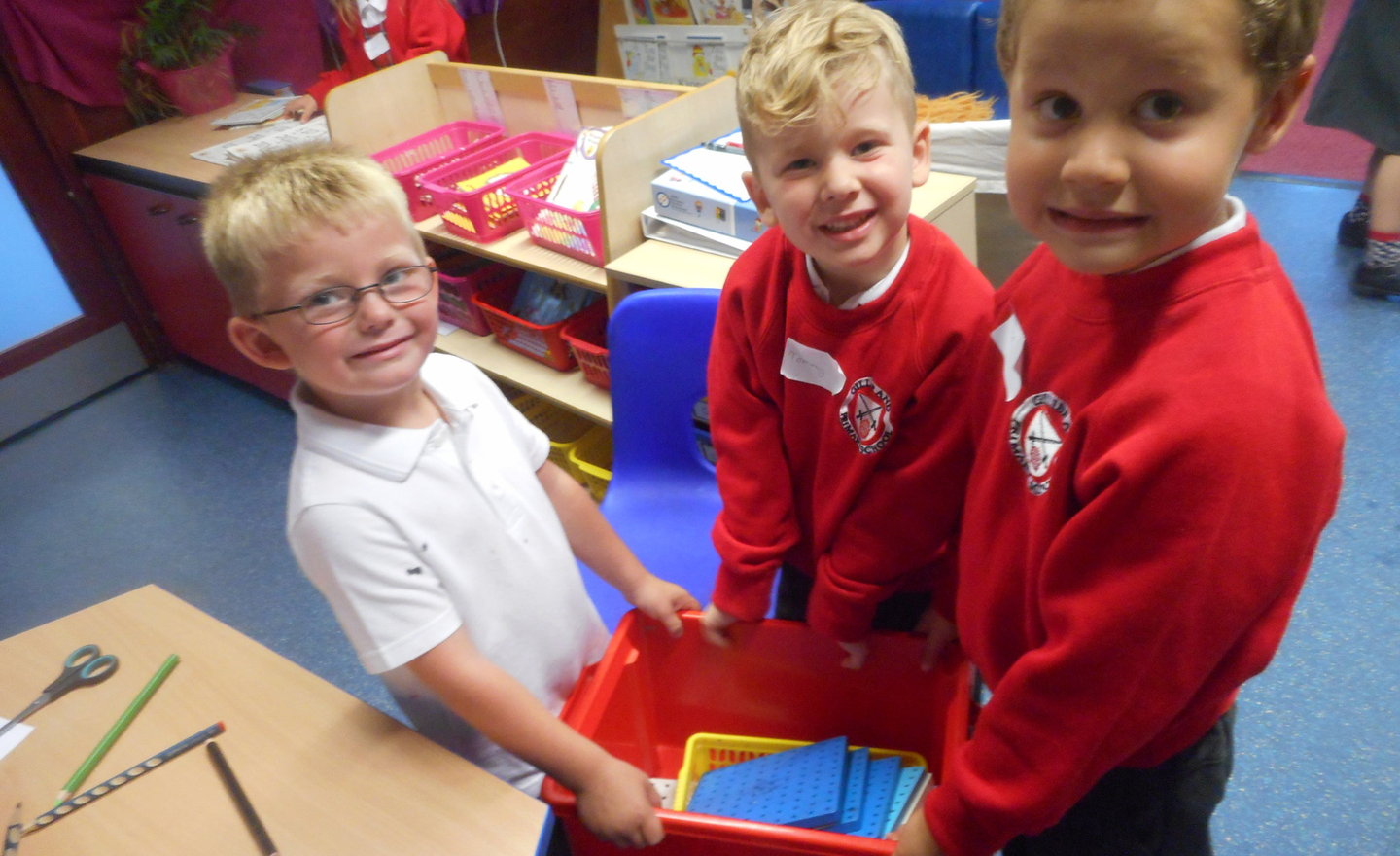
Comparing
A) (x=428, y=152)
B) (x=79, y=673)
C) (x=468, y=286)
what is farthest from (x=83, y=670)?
(x=428, y=152)

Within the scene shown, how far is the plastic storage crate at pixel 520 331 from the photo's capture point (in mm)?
2012

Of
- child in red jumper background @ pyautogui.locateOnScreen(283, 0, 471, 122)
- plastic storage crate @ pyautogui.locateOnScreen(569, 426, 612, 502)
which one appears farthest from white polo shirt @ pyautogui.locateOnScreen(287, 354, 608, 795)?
child in red jumper background @ pyautogui.locateOnScreen(283, 0, 471, 122)

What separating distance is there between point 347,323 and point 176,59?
2624mm

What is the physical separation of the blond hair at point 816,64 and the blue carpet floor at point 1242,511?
133cm

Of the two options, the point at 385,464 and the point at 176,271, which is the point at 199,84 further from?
the point at 385,464

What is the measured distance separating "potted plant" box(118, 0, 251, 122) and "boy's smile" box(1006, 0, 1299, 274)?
3.05 meters

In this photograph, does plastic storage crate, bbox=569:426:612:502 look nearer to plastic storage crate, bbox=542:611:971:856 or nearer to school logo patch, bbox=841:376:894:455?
plastic storage crate, bbox=542:611:971:856

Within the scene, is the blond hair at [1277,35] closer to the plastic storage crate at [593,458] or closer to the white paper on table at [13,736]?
the white paper on table at [13,736]

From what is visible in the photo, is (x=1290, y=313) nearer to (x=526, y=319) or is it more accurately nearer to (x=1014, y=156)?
(x=1014, y=156)

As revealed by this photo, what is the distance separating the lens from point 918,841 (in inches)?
29.2

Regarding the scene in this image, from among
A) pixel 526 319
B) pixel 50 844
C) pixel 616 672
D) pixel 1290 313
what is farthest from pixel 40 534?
pixel 1290 313

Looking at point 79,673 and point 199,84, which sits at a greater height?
point 199,84

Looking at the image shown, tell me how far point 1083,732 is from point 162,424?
10.1 feet

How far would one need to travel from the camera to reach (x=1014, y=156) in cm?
57
